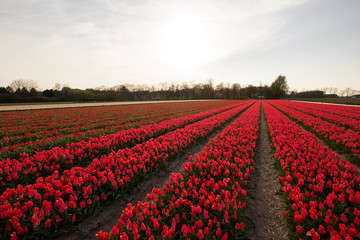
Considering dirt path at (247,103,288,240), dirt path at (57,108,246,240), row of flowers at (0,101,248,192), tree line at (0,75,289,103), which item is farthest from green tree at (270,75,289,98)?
dirt path at (57,108,246,240)

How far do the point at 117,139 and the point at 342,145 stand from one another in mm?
11377

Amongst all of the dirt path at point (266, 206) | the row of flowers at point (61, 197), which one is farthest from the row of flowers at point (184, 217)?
the row of flowers at point (61, 197)

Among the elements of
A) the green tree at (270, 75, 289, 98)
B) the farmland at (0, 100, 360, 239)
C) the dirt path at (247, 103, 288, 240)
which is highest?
the green tree at (270, 75, 289, 98)

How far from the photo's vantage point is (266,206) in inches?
170

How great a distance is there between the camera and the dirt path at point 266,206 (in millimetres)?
3453

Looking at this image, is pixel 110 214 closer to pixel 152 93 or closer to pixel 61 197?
pixel 61 197

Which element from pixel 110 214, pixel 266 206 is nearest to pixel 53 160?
pixel 110 214

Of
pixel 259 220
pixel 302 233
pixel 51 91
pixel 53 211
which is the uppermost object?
pixel 51 91

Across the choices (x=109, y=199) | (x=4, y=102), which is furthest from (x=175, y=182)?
(x=4, y=102)

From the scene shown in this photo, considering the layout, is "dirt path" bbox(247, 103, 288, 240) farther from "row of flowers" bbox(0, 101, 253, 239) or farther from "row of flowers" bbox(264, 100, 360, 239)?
"row of flowers" bbox(0, 101, 253, 239)

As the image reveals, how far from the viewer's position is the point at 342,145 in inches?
321

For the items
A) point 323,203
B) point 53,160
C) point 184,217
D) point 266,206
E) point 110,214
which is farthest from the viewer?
point 53,160

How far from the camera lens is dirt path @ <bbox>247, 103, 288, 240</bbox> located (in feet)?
11.3

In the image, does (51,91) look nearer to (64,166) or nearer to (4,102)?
(4,102)
